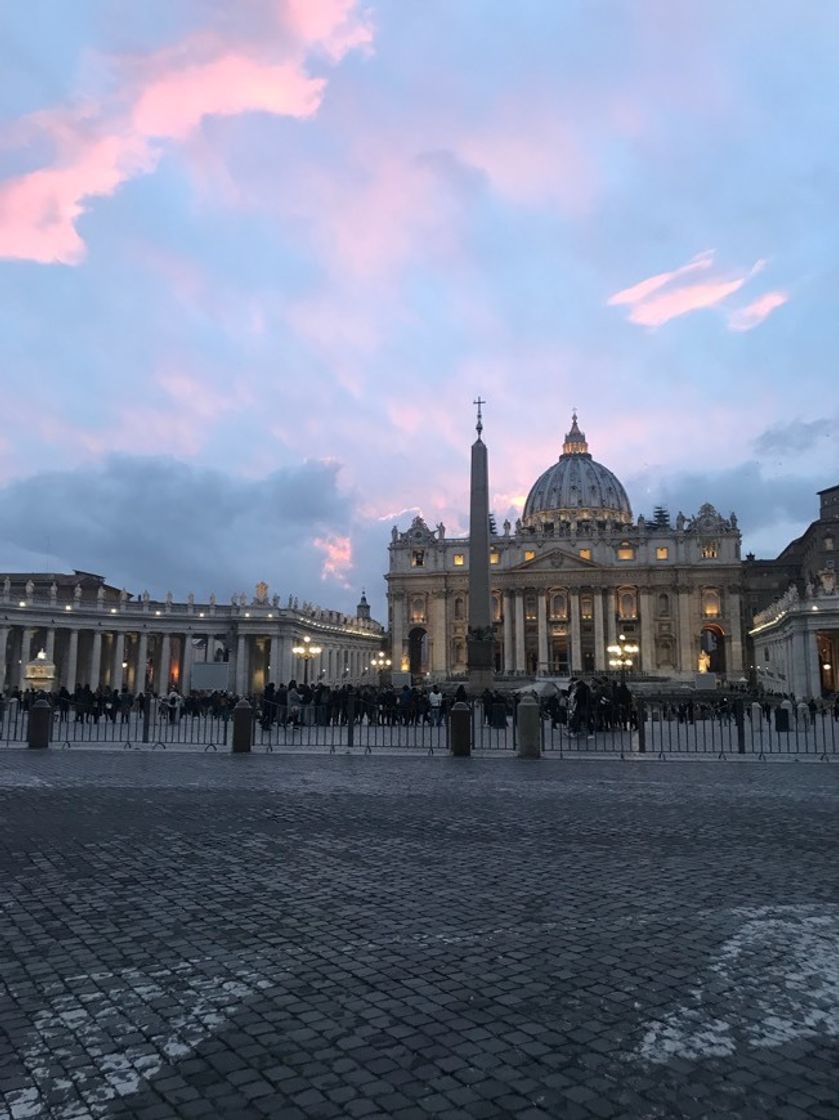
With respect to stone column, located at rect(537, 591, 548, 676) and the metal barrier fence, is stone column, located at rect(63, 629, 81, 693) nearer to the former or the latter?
the metal barrier fence

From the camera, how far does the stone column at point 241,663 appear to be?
254 ft

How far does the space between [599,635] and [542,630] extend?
20.9ft

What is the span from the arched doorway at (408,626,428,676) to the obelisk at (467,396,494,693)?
65.1m

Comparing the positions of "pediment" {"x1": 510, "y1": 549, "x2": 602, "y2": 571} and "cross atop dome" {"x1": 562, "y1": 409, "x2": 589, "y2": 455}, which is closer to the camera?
"pediment" {"x1": 510, "y1": 549, "x2": 602, "y2": 571}

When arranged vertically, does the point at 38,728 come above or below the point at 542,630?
below

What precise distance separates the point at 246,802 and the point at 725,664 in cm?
9023

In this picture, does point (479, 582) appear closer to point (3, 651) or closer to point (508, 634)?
point (3, 651)

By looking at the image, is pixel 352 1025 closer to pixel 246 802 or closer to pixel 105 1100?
pixel 105 1100

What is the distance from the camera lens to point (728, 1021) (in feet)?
14.5

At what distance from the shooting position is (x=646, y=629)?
95.4 meters

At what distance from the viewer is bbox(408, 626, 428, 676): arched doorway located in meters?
103

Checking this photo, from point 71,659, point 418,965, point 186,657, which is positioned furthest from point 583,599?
point 418,965

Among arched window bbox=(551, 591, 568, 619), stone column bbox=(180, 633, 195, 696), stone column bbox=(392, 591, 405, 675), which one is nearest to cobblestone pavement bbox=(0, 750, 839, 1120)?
stone column bbox=(180, 633, 195, 696)

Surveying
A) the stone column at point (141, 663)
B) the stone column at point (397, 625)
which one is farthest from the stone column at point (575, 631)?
the stone column at point (141, 663)
